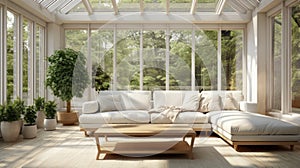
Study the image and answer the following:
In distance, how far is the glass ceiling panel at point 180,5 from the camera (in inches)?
321

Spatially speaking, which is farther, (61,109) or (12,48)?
(61,109)

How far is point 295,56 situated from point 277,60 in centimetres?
87

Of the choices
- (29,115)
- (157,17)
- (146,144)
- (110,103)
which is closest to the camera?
(146,144)

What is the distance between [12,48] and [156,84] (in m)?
3.64

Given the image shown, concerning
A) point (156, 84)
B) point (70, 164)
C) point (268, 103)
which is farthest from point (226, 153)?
point (156, 84)

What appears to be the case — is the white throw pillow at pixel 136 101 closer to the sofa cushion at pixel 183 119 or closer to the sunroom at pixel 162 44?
the sofa cushion at pixel 183 119

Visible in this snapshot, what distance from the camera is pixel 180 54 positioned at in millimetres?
8641

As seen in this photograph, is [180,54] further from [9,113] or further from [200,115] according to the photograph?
[9,113]

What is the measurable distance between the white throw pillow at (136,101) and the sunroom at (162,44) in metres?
1.58

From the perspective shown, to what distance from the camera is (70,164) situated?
161 inches

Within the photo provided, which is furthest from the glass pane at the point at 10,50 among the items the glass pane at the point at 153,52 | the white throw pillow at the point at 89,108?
the glass pane at the point at 153,52

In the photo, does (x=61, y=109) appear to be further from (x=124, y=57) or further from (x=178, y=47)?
(x=178, y=47)

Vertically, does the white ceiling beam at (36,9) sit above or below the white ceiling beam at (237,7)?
below

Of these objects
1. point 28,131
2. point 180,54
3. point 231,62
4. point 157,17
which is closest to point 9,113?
point 28,131
